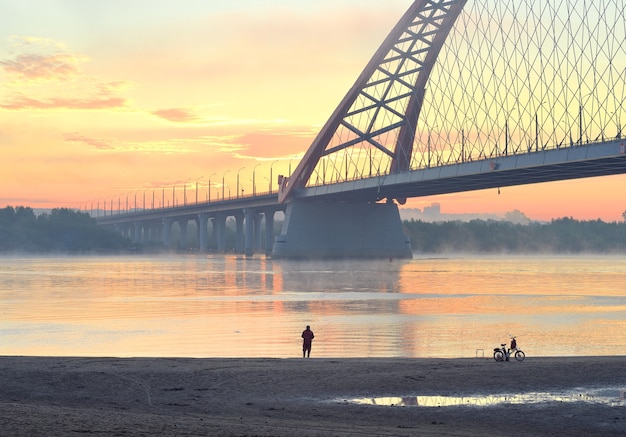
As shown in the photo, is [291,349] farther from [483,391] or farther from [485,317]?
[485,317]

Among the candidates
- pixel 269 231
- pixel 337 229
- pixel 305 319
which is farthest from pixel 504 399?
pixel 269 231

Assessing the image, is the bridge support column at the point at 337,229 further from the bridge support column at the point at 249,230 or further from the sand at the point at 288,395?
the sand at the point at 288,395

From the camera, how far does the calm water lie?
32.2 meters

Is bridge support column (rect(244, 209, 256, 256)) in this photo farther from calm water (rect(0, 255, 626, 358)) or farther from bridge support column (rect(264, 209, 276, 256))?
calm water (rect(0, 255, 626, 358))

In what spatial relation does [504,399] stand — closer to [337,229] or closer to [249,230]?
[337,229]

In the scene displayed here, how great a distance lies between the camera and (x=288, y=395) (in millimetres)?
20000

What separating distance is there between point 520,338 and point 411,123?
102802 mm

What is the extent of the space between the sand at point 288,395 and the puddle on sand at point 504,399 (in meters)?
0.29

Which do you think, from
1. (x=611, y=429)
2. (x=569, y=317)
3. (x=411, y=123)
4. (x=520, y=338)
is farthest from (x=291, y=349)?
(x=411, y=123)

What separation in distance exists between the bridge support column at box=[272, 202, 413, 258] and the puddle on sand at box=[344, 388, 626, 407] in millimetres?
119331

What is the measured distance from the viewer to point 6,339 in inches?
1398

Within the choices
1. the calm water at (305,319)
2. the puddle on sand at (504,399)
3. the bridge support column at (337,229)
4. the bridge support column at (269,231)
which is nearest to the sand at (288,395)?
the puddle on sand at (504,399)

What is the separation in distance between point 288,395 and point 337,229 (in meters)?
121

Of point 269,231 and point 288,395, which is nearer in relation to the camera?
point 288,395
